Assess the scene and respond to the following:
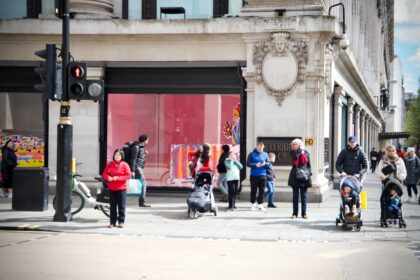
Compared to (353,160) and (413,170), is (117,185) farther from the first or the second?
(413,170)

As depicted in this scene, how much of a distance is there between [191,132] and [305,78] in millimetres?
3647

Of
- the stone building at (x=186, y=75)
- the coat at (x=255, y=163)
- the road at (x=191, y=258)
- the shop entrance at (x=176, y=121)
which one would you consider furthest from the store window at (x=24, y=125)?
the road at (x=191, y=258)

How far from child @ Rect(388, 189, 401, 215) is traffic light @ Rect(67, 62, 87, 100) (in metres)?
6.45

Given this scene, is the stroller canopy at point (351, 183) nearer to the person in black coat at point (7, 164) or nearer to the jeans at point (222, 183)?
the jeans at point (222, 183)

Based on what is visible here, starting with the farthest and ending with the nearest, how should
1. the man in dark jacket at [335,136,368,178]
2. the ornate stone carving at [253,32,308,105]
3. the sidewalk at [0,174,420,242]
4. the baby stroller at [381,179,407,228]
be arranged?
the ornate stone carving at [253,32,308,105]
the man in dark jacket at [335,136,368,178]
the baby stroller at [381,179,407,228]
the sidewalk at [0,174,420,242]

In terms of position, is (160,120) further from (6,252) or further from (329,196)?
(6,252)

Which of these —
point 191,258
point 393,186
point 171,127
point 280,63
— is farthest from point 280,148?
point 191,258

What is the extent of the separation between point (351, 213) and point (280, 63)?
6.49 metres

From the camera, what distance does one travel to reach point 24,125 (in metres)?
21.2

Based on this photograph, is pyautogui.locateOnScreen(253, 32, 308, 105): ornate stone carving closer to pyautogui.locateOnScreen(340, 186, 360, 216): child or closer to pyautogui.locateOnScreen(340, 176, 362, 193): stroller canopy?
pyautogui.locateOnScreen(340, 176, 362, 193): stroller canopy

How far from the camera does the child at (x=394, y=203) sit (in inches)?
566

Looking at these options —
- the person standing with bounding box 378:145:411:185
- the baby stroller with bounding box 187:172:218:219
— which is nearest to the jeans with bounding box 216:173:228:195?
the baby stroller with bounding box 187:172:218:219

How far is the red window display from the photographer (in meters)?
20.2

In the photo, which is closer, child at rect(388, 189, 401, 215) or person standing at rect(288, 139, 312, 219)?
child at rect(388, 189, 401, 215)
